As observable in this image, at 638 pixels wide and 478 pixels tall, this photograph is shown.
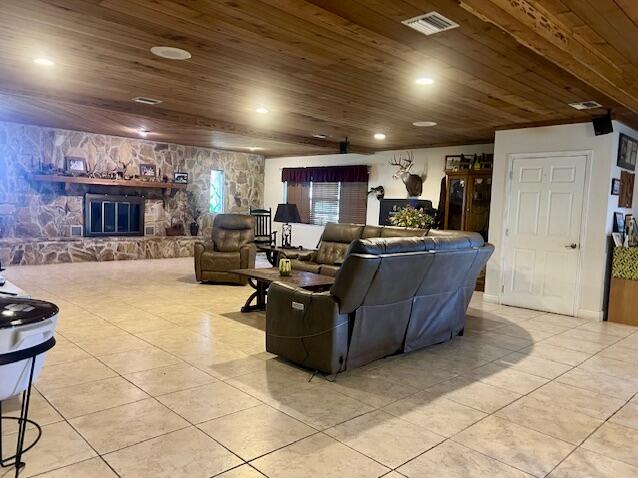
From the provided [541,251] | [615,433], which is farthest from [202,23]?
[541,251]

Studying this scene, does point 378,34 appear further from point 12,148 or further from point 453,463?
point 12,148

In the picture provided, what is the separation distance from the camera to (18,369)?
6.10 feet

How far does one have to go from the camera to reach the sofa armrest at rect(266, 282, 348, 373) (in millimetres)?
3146

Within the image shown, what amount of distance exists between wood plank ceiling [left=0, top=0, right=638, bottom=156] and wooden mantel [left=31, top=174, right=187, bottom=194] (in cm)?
206

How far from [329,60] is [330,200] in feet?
20.8

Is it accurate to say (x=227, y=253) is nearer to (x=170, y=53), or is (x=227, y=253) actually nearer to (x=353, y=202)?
(x=353, y=202)

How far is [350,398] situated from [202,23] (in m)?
2.51

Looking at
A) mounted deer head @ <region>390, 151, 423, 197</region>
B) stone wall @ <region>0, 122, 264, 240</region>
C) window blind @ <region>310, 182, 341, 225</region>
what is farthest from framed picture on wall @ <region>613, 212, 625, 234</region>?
stone wall @ <region>0, 122, 264, 240</region>

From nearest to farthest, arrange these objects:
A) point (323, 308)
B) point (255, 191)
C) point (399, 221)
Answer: point (323, 308)
point (399, 221)
point (255, 191)

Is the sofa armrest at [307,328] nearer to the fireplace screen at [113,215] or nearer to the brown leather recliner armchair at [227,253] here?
the brown leather recliner armchair at [227,253]

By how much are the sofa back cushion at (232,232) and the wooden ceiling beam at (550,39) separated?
195 inches

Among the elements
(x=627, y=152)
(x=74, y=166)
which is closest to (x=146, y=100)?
(x=74, y=166)

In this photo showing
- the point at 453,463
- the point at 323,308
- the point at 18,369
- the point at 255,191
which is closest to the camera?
the point at 18,369

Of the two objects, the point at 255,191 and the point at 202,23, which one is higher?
the point at 202,23
